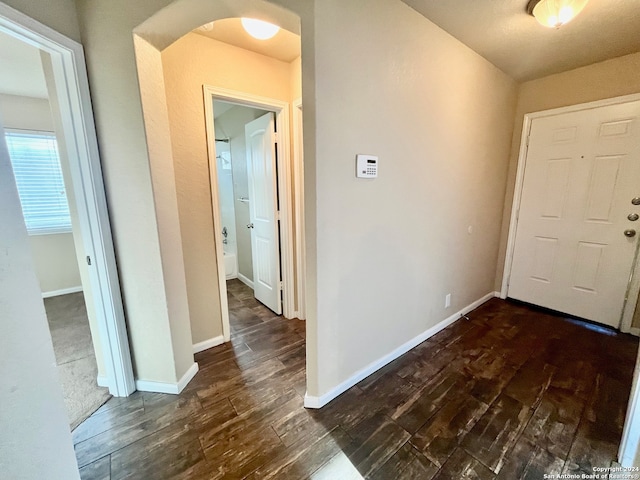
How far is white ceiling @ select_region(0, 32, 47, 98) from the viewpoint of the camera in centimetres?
196

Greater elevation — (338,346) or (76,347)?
(338,346)

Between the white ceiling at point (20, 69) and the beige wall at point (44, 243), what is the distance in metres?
0.11

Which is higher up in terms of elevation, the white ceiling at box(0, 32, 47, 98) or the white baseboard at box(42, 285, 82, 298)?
the white ceiling at box(0, 32, 47, 98)

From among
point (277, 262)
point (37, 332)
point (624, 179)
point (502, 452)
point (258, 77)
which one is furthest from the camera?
point (277, 262)

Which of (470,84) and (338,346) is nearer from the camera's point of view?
(338,346)

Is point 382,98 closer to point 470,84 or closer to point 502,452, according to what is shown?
point 470,84

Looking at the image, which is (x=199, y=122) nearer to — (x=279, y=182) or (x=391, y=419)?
(x=279, y=182)

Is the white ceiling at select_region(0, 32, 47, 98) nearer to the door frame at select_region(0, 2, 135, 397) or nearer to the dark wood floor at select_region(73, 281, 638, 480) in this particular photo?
the door frame at select_region(0, 2, 135, 397)

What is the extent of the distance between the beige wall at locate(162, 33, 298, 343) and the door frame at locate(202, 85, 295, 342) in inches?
1.5

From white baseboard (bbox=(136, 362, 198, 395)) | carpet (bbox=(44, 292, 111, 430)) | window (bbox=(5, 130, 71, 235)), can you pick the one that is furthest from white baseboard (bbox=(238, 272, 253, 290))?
window (bbox=(5, 130, 71, 235))

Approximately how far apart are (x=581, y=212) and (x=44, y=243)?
5971 millimetres

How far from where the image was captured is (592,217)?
2.46 metres

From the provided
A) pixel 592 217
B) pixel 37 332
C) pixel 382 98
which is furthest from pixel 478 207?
pixel 37 332

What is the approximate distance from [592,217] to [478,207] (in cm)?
100
